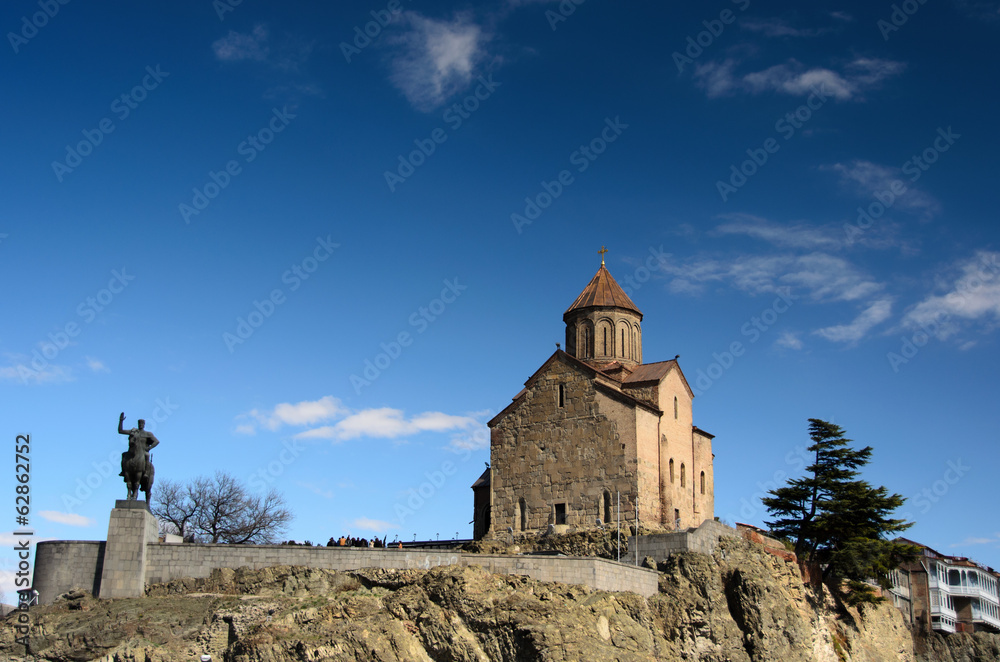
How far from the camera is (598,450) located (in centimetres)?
3459

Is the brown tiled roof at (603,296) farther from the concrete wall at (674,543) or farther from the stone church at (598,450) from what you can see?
the concrete wall at (674,543)

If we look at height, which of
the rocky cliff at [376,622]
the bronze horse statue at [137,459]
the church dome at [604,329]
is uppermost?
the church dome at [604,329]

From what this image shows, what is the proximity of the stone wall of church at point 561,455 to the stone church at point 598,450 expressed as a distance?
0.04 metres

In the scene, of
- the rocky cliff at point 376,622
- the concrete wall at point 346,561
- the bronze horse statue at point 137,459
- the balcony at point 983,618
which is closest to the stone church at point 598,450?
the rocky cliff at point 376,622

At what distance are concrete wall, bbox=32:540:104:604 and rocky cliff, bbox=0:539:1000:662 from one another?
1.46 feet

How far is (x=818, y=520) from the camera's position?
36125 millimetres

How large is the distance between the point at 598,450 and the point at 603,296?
307 inches

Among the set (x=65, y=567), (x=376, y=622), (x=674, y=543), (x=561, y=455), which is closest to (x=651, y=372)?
(x=561, y=455)

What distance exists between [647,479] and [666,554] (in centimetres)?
410

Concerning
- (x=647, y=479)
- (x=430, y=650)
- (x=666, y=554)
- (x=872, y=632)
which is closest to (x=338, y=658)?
(x=430, y=650)

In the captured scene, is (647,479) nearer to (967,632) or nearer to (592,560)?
(592,560)

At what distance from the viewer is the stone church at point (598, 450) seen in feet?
112

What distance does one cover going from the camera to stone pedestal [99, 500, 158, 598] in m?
24.5

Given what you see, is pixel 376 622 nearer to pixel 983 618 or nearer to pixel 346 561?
pixel 346 561
